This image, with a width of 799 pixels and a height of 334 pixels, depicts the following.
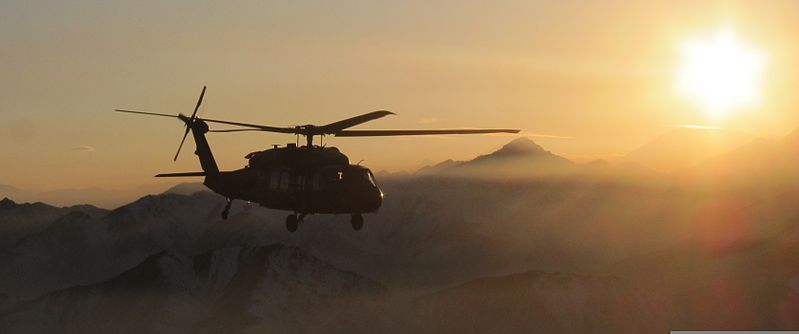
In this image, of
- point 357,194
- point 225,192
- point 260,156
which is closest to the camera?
point 357,194

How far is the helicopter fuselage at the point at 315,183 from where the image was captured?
197ft

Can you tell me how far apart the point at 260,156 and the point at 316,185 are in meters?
5.81

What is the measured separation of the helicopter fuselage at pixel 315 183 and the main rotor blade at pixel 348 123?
1.91m

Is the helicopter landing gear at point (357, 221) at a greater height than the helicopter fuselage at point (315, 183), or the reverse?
the helicopter fuselage at point (315, 183)

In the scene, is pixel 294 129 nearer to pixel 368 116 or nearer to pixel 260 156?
pixel 260 156

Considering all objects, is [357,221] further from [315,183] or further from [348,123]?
[348,123]

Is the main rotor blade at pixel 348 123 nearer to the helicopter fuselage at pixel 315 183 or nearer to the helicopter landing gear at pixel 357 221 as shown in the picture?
the helicopter fuselage at pixel 315 183

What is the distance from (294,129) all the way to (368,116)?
1032 cm

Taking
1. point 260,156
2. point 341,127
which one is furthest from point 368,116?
point 260,156

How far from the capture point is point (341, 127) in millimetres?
57938

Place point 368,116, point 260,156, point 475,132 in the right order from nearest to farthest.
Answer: point 368,116
point 475,132
point 260,156

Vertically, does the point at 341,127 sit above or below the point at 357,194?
Result: above

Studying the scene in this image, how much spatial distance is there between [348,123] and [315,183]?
19.3 feet

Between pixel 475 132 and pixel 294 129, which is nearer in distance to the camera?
pixel 475 132
